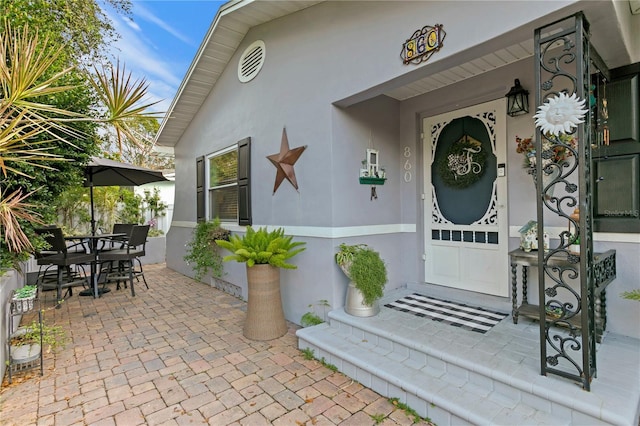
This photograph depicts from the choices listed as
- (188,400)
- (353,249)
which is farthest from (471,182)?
(188,400)

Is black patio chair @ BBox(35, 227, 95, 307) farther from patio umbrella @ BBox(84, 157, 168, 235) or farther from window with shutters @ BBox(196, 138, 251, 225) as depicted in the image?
window with shutters @ BBox(196, 138, 251, 225)

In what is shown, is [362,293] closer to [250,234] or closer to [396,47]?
[250,234]

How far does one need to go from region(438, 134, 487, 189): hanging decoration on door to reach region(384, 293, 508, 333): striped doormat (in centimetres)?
140

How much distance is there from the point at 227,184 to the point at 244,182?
86 centimetres

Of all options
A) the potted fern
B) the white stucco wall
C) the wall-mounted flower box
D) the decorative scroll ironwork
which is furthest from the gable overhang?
the decorative scroll ironwork

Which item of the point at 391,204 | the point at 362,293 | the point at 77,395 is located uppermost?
the point at 391,204

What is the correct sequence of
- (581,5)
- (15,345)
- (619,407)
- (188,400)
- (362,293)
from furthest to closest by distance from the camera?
(362,293), (15,345), (188,400), (581,5), (619,407)

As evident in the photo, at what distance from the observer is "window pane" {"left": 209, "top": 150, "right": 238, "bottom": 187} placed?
5.40 metres

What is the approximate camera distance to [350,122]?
3611 millimetres

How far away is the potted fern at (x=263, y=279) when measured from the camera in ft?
11.2

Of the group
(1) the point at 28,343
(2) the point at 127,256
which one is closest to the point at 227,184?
(2) the point at 127,256

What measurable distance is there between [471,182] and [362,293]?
1822 millimetres

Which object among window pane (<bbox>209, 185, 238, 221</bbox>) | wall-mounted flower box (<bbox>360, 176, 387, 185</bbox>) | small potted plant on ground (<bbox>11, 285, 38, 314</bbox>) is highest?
wall-mounted flower box (<bbox>360, 176, 387, 185</bbox>)

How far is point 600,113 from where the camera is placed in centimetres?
270
